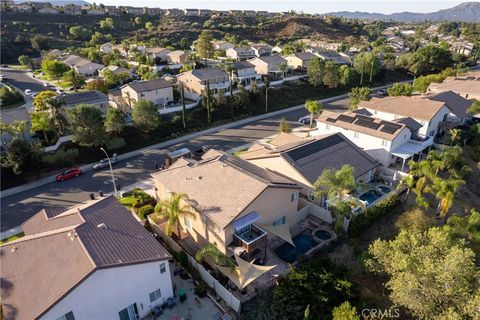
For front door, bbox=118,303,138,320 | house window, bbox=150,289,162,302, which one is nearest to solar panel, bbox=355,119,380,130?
house window, bbox=150,289,162,302

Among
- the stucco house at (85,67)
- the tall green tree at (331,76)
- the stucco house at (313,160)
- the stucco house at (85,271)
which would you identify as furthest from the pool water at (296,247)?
the stucco house at (85,67)

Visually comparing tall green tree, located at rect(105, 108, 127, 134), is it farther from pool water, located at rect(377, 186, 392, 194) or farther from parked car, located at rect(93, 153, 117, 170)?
pool water, located at rect(377, 186, 392, 194)

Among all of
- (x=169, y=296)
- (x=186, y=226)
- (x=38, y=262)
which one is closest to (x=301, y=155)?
(x=186, y=226)

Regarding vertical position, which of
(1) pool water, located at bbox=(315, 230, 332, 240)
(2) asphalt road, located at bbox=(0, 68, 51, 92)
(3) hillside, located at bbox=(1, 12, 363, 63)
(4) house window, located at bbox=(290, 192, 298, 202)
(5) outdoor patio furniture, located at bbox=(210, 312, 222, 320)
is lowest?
(5) outdoor patio furniture, located at bbox=(210, 312, 222, 320)

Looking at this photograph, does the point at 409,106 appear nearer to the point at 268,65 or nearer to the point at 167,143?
the point at 167,143

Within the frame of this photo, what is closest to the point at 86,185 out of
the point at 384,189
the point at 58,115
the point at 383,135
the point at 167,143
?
the point at 58,115

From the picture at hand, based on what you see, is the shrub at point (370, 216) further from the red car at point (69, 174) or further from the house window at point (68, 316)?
the red car at point (69, 174)

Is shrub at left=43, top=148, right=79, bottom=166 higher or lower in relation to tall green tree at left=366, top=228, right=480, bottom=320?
lower
